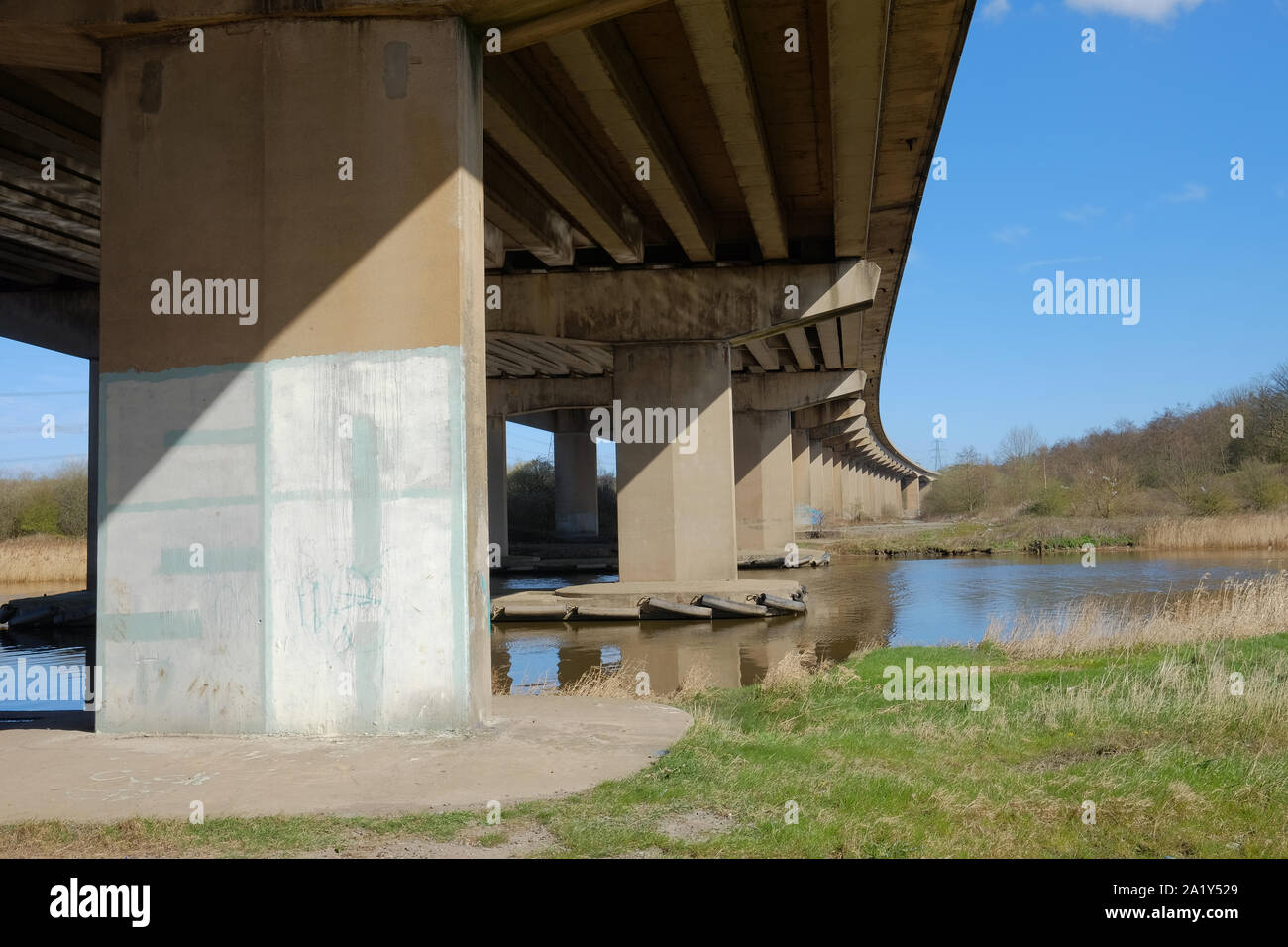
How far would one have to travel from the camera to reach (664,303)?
22.4 m

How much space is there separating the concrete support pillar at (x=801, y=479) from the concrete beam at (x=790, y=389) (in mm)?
11937

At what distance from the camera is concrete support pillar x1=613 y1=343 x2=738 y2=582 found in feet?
74.8

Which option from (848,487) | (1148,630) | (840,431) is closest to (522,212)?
(1148,630)

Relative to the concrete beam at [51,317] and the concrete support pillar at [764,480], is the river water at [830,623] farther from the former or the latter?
the concrete beam at [51,317]

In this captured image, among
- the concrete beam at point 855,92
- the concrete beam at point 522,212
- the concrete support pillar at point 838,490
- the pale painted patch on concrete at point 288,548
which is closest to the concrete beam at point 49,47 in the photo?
the pale painted patch on concrete at point 288,548

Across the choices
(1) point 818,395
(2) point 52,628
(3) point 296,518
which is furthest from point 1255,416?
(3) point 296,518

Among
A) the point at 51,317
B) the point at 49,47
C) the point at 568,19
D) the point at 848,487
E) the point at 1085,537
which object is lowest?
the point at 1085,537

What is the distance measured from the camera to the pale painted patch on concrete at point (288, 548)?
791 cm

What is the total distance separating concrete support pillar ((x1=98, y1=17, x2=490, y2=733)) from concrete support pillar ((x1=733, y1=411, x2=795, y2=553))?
32687mm

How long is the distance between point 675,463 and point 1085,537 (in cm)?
2525

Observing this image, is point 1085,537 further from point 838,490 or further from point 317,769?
point 317,769

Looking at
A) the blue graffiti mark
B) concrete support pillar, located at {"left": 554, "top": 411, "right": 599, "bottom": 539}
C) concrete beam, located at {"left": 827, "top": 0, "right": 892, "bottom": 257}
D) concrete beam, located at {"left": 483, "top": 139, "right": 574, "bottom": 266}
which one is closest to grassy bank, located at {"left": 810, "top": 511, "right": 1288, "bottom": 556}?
concrete support pillar, located at {"left": 554, "top": 411, "right": 599, "bottom": 539}

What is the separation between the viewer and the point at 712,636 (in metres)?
19.0

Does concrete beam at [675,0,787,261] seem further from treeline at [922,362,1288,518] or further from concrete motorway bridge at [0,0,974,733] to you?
treeline at [922,362,1288,518]
